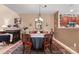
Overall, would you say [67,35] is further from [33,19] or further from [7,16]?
[7,16]

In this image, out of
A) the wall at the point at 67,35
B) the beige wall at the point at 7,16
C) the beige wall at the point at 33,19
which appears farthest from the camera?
the wall at the point at 67,35

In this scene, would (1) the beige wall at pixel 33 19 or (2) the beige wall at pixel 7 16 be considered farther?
(1) the beige wall at pixel 33 19

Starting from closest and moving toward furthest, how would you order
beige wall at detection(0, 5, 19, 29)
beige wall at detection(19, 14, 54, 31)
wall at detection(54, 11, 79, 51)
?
beige wall at detection(0, 5, 19, 29) → beige wall at detection(19, 14, 54, 31) → wall at detection(54, 11, 79, 51)

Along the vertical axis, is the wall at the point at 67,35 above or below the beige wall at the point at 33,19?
below

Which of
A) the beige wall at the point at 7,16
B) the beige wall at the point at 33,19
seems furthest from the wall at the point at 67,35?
the beige wall at the point at 7,16

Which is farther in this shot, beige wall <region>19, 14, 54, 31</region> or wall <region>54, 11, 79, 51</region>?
wall <region>54, 11, 79, 51</region>

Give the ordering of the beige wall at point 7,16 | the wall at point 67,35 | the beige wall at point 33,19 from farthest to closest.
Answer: the wall at point 67,35 → the beige wall at point 33,19 → the beige wall at point 7,16

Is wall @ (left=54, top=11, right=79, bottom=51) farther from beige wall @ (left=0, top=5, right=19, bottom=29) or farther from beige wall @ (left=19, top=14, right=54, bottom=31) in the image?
beige wall @ (left=0, top=5, right=19, bottom=29)

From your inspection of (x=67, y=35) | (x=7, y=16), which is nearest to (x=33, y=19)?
(x=7, y=16)

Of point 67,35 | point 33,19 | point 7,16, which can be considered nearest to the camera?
point 7,16

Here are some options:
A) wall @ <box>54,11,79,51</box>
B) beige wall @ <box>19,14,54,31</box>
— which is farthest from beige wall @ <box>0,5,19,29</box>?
wall @ <box>54,11,79,51</box>

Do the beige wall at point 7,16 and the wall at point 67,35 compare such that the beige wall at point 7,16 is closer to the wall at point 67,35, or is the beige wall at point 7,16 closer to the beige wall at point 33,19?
the beige wall at point 33,19

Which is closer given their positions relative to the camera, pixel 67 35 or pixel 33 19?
pixel 33 19

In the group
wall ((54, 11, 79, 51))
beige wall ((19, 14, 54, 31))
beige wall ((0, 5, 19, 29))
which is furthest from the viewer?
wall ((54, 11, 79, 51))
